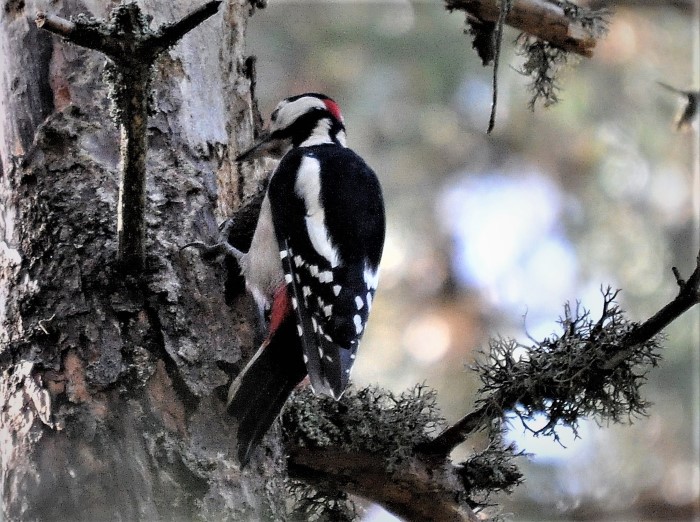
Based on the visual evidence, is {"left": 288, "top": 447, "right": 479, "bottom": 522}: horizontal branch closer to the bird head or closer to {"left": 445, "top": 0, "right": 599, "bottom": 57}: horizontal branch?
the bird head

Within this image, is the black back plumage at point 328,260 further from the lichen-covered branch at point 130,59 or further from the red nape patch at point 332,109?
the lichen-covered branch at point 130,59

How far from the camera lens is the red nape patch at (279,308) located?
212cm

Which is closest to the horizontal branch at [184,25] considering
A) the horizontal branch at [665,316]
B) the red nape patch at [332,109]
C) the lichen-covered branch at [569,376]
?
the horizontal branch at [665,316]

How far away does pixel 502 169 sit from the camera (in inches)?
226

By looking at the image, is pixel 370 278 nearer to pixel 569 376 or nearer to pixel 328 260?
pixel 328 260

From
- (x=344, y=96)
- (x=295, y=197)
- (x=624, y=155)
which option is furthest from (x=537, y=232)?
(x=295, y=197)

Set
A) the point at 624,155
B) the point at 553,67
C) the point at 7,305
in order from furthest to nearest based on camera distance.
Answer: the point at 624,155
the point at 553,67
the point at 7,305

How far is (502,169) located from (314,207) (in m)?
3.44

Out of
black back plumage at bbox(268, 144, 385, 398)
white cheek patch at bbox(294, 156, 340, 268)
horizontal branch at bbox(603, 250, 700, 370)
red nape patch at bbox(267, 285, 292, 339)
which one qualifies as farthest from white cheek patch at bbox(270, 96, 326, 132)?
horizontal branch at bbox(603, 250, 700, 370)

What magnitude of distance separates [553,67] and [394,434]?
1.52m

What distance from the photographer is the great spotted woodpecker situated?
1933 mm

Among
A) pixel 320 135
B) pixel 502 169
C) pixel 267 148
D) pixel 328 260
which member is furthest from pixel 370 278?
pixel 502 169

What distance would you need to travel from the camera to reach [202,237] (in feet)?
6.83

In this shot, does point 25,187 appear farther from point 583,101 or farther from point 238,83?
point 583,101
